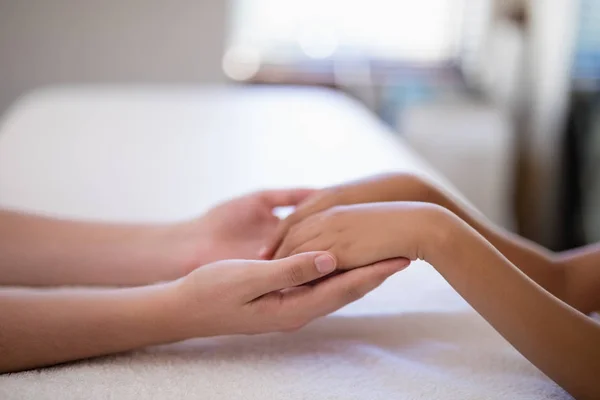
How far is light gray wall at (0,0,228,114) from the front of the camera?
3.02 metres

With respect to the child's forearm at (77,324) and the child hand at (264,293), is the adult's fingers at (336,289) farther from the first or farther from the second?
the child's forearm at (77,324)

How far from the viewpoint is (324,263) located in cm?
70

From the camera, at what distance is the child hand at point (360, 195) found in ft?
2.75

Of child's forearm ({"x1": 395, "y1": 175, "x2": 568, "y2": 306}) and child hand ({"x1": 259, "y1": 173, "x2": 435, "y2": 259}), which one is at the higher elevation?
child hand ({"x1": 259, "y1": 173, "x2": 435, "y2": 259})

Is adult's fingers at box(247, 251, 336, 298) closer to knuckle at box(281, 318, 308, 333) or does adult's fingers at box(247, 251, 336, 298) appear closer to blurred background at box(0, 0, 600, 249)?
knuckle at box(281, 318, 308, 333)

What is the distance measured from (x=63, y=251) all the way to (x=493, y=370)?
55 centimetres

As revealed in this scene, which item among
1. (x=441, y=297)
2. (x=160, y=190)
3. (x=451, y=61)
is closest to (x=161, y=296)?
(x=441, y=297)

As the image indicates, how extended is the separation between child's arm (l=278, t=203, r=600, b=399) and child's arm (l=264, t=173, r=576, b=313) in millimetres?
72

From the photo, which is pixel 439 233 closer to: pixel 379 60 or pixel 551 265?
pixel 551 265

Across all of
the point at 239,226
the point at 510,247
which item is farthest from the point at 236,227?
the point at 510,247

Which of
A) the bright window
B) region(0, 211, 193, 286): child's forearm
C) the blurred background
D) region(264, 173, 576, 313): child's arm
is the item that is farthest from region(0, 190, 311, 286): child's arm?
the bright window

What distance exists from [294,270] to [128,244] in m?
0.35

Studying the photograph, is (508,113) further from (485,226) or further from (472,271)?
(472,271)

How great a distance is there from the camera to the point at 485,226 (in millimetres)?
863
